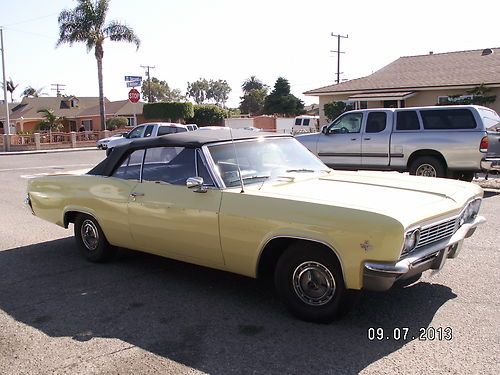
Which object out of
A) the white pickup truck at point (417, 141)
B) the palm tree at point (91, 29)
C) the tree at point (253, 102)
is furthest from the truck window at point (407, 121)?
the tree at point (253, 102)

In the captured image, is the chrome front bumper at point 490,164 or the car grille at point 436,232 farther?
the chrome front bumper at point 490,164

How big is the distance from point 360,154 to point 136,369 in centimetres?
935

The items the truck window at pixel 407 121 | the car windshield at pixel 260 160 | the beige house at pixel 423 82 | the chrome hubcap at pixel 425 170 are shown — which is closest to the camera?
the car windshield at pixel 260 160

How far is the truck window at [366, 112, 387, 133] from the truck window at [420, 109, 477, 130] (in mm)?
865

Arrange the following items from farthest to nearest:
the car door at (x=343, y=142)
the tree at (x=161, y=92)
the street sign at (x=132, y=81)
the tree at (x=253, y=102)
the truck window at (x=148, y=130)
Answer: the tree at (x=161, y=92)
the tree at (x=253, y=102)
the street sign at (x=132, y=81)
the truck window at (x=148, y=130)
the car door at (x=343, y=142)

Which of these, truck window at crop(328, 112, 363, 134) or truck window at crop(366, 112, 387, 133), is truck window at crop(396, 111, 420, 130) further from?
truck window at crop(328, 112, 363, 134)

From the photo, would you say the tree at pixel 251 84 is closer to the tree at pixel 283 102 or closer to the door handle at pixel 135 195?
the tree at pixel 283 102

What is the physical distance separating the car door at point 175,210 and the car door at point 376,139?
7.39 metres

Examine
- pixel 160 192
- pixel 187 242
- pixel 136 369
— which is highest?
pixel 160 192

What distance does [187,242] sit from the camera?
15.9ft

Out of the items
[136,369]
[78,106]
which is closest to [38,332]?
[136,369]

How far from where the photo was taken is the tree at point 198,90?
423ft

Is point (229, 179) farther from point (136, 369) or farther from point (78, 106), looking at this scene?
point (78, 106)

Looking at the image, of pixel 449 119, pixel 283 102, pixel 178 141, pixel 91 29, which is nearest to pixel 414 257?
pixel 178 141
